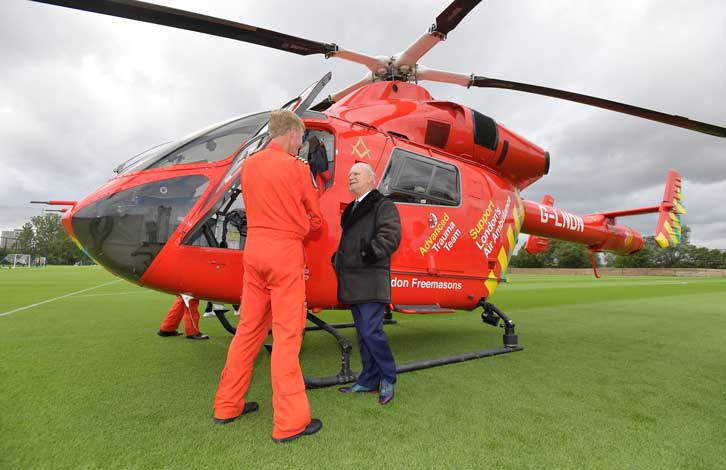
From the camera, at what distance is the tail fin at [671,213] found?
9211 mm

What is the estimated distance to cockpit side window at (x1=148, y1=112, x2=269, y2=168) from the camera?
10.5ft

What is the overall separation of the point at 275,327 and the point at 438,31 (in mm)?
3462

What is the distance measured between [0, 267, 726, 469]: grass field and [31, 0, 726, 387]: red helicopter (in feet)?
1.99

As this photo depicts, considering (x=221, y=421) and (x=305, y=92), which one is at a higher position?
(x=305, y=92)

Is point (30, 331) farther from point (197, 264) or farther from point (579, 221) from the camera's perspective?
point (579, 221)

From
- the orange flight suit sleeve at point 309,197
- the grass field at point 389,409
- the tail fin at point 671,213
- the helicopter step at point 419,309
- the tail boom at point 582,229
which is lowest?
the grass field at point 389,409

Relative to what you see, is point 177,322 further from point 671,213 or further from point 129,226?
point 671,213

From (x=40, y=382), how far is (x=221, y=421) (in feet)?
5.93

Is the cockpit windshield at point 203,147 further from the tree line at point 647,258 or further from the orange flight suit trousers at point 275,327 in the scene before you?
the tree line at point 647,258

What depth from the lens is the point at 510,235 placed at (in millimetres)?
5395

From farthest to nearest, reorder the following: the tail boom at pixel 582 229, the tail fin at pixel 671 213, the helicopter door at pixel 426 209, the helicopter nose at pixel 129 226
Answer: the tail fin at pixel 671 213 → the tail boom at pixel 582 229 → the helicopter door at pixel 426 209 → the helicopter nose at pixel 129 226

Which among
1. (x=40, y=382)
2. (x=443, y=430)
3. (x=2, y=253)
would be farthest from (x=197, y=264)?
(x=2, y=253)

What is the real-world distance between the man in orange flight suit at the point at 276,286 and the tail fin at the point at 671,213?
32.5 feet

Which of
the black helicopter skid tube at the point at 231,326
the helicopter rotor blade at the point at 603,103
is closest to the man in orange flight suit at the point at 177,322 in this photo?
the black helicopter skid tube at the point at 231,326
